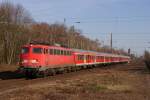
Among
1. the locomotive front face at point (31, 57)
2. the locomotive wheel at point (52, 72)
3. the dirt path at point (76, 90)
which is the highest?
the locomotive front face at point (31, 57)

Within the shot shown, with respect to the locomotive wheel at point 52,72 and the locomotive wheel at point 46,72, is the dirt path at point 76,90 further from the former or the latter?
the locomotive wheel at point 52,72

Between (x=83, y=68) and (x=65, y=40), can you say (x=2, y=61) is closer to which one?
(x=83, y=68)

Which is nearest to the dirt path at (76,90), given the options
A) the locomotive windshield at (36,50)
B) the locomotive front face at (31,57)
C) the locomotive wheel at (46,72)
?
the locomotive front face at (31,57)

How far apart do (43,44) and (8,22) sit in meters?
31.0

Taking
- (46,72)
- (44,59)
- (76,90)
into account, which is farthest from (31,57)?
(76,90)

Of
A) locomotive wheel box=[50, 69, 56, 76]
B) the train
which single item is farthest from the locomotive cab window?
locomotive wheel box=[50, 69, 56, 76]

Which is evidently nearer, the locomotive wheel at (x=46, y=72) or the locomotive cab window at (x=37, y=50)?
the locomotive cab window at (x=37, y=50)

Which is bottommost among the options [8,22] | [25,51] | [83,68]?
[83,68]

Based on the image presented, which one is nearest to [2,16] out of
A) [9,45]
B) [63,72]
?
[9,45]

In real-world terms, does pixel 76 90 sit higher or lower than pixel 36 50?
lower

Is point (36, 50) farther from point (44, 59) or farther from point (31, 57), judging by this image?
point (44, 59)

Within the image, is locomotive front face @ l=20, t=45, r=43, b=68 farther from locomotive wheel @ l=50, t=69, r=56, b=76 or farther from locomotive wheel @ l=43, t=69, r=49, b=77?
locomotive wheel @ l=50, t=69, r=56, b=76

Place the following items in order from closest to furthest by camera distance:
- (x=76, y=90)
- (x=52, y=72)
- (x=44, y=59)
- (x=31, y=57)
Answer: (x=76, y=90)
(x=31, y=57)
(x=44, y=59)
(x=52, y=72)

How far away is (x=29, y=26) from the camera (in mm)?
76688
